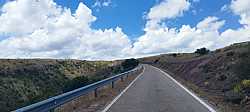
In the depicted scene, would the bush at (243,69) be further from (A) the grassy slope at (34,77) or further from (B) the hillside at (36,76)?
(A) the grassy slope at (34,77)

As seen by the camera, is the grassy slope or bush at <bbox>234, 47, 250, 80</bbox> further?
the grassy slope

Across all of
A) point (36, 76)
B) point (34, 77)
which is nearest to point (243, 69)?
point (34, 77)

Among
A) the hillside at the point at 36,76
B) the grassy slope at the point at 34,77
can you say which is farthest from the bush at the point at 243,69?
the grassy slope at the point at 34,77

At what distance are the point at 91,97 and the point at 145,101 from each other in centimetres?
411

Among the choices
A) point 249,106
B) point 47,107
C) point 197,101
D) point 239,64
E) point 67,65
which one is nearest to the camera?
point 47,107

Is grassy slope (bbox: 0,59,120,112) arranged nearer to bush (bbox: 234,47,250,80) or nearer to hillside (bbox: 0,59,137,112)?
hillside (bbox: 0,59,137,112)

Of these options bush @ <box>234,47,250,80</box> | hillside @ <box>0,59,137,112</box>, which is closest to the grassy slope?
hillside @ <box>0,59,137,112</box>

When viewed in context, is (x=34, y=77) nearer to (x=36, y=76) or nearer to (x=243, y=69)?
(x=36, y=76)

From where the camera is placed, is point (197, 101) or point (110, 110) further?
point (197, 101)

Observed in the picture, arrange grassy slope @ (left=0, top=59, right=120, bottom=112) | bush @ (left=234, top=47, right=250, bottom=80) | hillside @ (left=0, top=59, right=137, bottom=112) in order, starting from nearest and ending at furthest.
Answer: bush @ (left=234, top=47, right=250, bottom=80)
hillside @ (left=0, top=59, right=137, bottom=112)
grassy slope @ (left=0, top=59, right=120, bottom=112)

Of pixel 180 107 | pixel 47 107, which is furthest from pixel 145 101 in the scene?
pixel 47 107

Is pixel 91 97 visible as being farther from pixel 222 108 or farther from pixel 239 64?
pixel 239 64

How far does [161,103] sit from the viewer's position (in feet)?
51.6

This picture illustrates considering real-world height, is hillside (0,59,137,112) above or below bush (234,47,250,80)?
below
